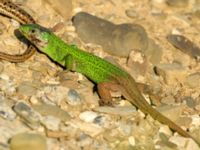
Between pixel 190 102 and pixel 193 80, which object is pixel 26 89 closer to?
pixel 190 102

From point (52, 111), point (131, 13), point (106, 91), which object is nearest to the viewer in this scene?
point (52, 111)

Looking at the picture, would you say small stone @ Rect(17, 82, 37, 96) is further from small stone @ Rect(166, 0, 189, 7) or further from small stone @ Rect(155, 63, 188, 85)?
small stone @ Rect(166, 0, 189, 7)

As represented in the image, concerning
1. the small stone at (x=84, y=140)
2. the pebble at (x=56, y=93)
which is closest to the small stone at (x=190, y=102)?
the pebble at (x=56, y=93)

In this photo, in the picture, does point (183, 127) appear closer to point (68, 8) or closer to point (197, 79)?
point (197, 79)

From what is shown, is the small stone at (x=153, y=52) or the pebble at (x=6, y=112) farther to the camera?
the small stone at (x=153, y=52)

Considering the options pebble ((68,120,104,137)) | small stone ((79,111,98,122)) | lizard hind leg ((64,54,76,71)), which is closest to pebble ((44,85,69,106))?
small stone ((79,111,98,122))

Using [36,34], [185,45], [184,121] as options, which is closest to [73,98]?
[36,34]

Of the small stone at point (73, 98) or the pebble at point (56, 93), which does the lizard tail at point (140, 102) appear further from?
the pebble at point (56, 93)
